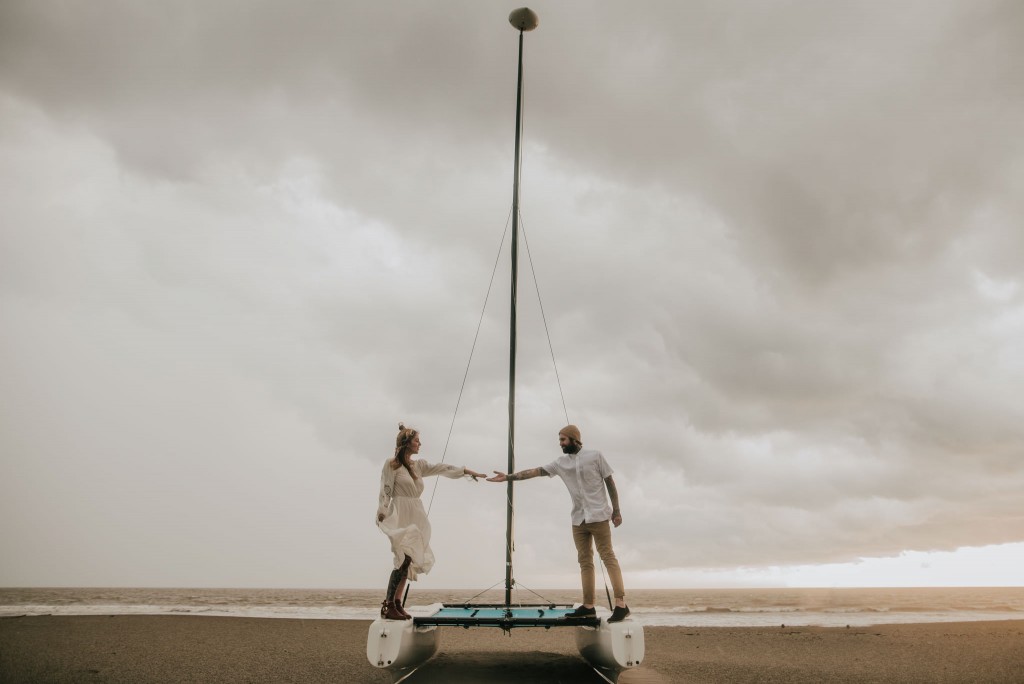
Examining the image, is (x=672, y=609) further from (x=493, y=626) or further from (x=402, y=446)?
(x=402, y=446)

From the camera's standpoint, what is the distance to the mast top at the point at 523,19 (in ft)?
33.2

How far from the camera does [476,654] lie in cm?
851

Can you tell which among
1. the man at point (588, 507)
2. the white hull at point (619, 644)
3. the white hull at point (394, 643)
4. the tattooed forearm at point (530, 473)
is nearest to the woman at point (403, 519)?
the white hull at point (394, 643)

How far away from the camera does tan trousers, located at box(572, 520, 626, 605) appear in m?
5.87

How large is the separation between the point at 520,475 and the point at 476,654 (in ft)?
12.0

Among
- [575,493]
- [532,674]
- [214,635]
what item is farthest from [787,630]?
[214,635]

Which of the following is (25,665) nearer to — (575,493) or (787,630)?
(575,493)

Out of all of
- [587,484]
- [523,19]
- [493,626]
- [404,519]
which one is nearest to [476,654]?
[493,626]

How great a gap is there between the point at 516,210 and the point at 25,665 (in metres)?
9.82

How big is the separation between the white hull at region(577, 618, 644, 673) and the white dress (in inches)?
77.1

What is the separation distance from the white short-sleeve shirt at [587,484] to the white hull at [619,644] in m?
1.05

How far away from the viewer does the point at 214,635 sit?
10.7 m

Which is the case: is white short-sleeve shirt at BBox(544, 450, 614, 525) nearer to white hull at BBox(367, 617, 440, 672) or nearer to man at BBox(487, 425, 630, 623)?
man at BBox(487, 425, 630, 623)

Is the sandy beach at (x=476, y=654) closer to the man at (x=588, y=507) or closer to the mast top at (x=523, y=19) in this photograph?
the man at (x=588, y=507)
